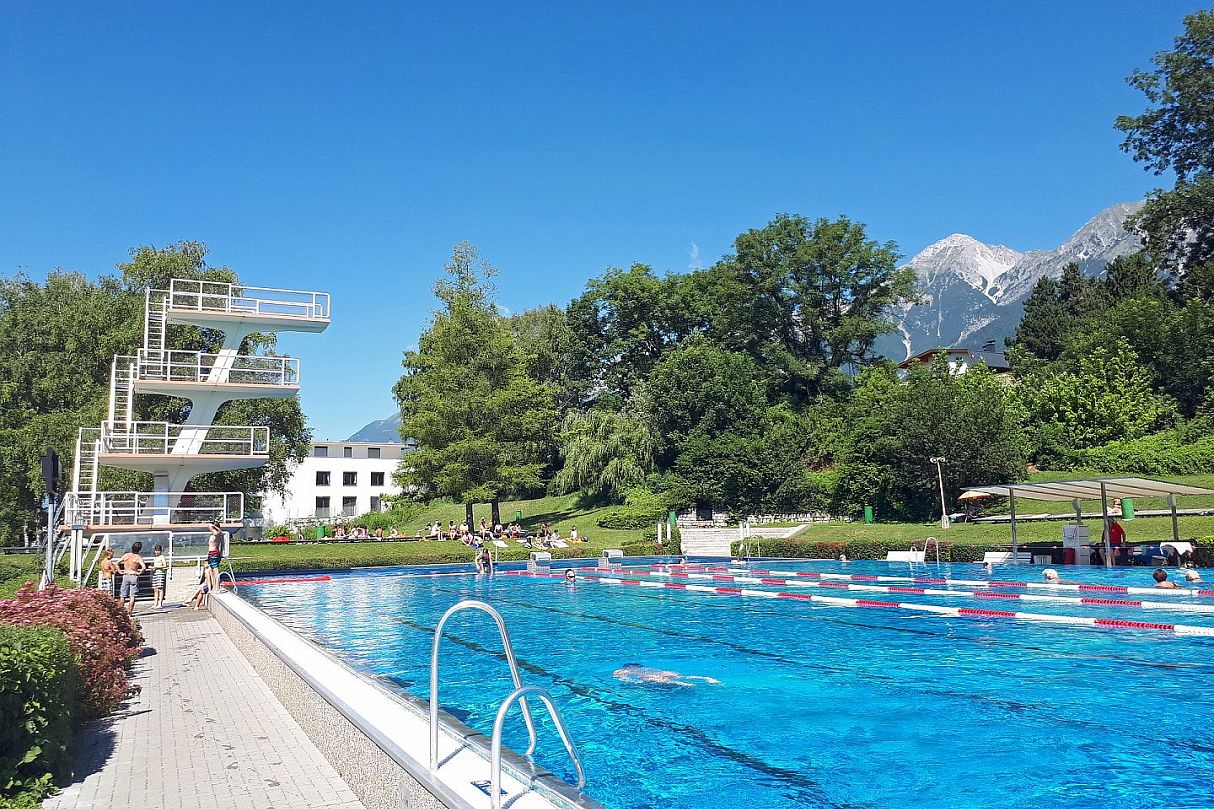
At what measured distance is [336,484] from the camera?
3039 inches

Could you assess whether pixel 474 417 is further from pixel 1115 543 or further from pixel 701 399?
pixel 1115 543

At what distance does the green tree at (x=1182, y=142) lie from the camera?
160 ft

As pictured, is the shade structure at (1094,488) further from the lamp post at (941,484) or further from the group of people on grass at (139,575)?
the group of people on grass at (139,575)

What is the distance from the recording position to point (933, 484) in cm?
3647

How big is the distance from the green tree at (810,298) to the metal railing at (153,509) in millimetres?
36472

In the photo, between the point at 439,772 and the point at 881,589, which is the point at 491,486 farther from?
the point at 439,772

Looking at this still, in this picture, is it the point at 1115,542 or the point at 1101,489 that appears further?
the point at 1115,542

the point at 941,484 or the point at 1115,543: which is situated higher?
the point at 941,484

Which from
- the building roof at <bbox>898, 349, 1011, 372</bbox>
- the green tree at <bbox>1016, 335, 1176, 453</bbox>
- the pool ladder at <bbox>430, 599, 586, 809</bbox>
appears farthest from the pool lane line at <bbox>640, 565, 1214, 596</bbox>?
the building roof at <bbox>898, 349, 1011, 372</bbox>

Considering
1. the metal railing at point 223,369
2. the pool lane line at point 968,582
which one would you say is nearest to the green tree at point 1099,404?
the pool lane line at point 968,582

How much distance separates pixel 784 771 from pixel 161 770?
5.08m

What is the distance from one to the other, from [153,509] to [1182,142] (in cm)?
5872

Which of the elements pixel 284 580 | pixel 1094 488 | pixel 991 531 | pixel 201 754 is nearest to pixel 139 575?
pixel 284 580

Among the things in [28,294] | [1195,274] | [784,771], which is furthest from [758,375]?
[784,771]
